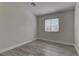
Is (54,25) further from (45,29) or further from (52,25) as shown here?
(45,29)

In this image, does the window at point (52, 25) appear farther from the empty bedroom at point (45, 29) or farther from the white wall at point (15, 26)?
the white wall at point (15, 26)

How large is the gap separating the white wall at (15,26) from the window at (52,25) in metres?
0.28

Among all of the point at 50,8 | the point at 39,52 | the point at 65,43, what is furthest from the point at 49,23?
the point at 39,52

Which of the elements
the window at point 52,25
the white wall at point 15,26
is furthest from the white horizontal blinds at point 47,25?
the white wall at point 15,26

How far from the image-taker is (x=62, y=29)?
53.3 inches

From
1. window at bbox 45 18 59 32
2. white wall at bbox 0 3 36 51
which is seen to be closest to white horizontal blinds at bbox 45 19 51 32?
window at bbox 45 18 59 32

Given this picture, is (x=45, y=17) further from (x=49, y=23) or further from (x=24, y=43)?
(x=24, y=43)

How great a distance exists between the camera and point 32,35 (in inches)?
59.4

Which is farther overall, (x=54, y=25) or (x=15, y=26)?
(x=15, y=26)

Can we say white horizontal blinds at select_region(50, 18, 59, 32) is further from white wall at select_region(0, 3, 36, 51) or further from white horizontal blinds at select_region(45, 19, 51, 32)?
white wall at select_region(0, 3, 36, 51)

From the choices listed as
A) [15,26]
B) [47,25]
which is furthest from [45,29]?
[15,26]

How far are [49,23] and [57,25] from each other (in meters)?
0.16

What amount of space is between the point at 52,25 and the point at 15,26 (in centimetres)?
106

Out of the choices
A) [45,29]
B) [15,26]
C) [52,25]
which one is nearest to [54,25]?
[52,25]
